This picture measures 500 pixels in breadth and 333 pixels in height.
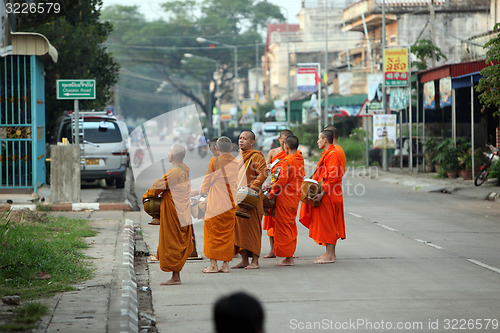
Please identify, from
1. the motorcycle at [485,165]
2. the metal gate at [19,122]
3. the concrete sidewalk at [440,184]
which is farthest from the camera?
the motorcycle at [485,165]

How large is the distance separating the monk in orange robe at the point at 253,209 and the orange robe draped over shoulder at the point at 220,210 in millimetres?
221

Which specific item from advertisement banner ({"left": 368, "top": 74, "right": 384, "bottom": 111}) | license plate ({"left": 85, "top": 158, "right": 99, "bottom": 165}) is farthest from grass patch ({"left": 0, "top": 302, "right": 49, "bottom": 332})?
advertisement banner ({"left": 368, "top": 74, "right": 384, "bottom": 111})

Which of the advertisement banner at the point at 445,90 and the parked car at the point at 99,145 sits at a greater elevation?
the advertisement banner at the point at 445,90

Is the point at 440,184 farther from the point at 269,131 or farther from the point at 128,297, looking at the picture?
the point at 269,131

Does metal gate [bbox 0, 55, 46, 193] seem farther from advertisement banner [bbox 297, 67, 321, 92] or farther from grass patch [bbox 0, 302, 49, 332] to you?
advertisement banner [bbox 297, 67, 321, 92]

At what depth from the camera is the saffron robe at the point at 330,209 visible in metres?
9.88

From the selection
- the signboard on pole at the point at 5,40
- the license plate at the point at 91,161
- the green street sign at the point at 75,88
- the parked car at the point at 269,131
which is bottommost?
the license plate at the point at 91,161

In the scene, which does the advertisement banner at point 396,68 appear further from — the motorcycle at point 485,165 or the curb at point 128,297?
the curb at point 128,297

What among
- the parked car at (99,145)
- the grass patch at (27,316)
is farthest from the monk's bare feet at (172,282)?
the parked car at (99,145)

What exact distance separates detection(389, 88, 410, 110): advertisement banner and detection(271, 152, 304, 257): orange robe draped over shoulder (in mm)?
18609

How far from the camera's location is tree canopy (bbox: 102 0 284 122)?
69625 mm

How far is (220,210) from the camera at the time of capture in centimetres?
902

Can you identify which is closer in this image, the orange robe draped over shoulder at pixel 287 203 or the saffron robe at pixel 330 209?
the orange robe draped over shoulder at pixel 287 203

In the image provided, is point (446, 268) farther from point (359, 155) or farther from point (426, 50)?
point (359, 155)
